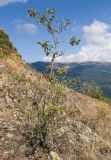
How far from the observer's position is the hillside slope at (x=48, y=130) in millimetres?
12250

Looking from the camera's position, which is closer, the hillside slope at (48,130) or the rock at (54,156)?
the rock at (54,156)

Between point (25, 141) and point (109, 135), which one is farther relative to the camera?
point (109, 135)

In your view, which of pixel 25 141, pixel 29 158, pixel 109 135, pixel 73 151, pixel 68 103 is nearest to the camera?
pixel 29 158

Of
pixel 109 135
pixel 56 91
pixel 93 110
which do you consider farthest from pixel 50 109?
pixel 93 110

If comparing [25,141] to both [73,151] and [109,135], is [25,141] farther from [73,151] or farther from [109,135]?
[109,135]

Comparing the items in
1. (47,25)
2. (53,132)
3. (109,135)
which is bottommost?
(109,135)

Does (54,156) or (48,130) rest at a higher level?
(48,130)

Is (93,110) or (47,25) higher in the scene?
(47,25)

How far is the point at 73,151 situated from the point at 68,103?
6.21m

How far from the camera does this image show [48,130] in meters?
12.7

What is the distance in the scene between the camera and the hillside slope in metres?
12.2

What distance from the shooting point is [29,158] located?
38.6ft

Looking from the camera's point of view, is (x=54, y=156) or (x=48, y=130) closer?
(x=54, y=156)

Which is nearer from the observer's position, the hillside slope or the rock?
the rock
